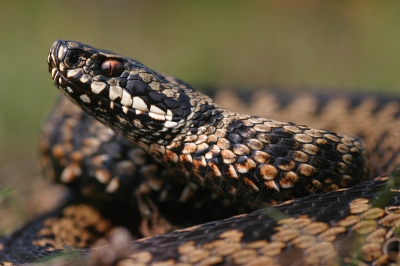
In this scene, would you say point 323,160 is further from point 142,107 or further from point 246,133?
point 142,107

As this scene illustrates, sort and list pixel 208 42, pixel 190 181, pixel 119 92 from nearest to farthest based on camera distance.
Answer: pixel 119 92
pixel 190 181
pixel 208 42

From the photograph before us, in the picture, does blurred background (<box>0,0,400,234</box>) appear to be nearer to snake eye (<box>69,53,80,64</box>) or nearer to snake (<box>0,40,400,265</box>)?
snake (<box>0,40,400,265</box>)

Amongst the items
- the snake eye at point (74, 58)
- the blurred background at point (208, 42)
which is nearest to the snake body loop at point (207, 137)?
the snake eye at point (74, 58)

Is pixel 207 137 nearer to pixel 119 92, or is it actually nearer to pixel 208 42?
pixel 119 92

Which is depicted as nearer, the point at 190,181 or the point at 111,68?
the point at 111,68

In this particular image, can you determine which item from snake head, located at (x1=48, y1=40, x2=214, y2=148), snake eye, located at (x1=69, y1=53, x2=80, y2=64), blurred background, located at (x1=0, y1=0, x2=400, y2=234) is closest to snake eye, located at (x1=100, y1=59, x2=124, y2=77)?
snake head, located at (x1=48, y1=40, x2=214, y2=148)

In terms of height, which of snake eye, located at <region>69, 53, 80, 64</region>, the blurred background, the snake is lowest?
the snake

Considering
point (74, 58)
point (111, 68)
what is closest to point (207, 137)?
point (111, 68)

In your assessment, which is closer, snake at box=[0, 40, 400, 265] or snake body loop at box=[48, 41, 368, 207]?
snake at box=[0, 40, 400, 265]
